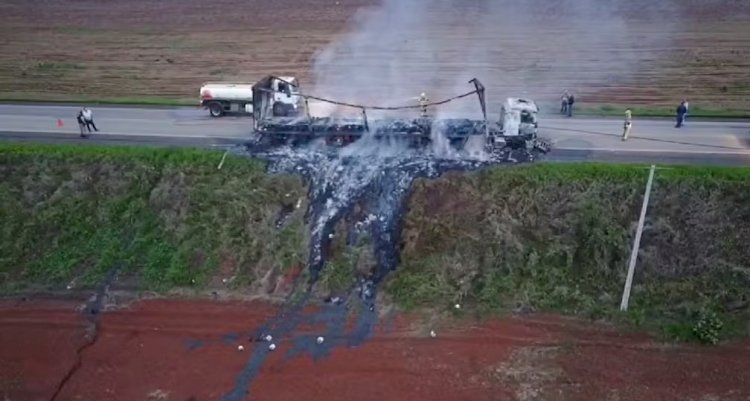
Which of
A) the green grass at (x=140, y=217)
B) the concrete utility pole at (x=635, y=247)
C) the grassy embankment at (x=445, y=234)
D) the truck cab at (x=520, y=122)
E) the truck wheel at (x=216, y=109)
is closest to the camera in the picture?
the concrete utility pole at (x=635, y=247)

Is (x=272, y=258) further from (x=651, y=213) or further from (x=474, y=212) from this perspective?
(x=651, y=213)

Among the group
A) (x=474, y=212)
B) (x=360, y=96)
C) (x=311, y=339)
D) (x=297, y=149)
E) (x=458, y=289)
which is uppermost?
(x=360, y=96)

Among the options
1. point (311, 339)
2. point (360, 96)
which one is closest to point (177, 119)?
point (360, 96)

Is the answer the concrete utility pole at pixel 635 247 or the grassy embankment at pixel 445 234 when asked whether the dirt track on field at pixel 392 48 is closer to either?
the grassy embankment at pixel 445 234

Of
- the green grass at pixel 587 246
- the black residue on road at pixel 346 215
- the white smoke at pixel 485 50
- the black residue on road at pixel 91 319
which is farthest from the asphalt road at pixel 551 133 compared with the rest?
the black residue on road at pixel 91 319

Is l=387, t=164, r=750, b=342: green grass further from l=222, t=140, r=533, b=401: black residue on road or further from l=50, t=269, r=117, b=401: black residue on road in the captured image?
l=50, t=269, r=117, b=401: black residue on road

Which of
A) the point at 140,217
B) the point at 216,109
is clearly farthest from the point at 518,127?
the point at 140,217
